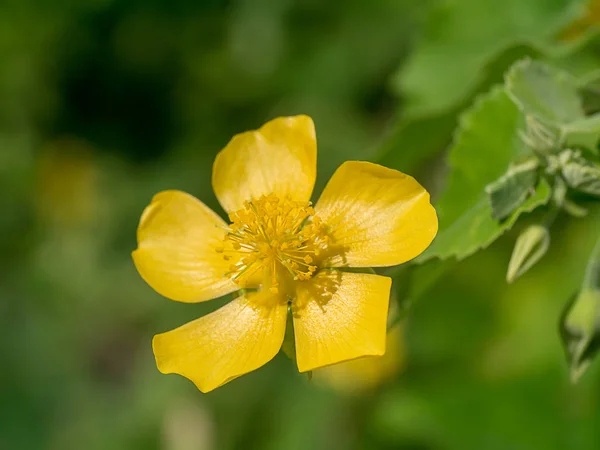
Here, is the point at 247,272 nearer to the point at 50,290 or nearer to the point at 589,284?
the point at 589,284

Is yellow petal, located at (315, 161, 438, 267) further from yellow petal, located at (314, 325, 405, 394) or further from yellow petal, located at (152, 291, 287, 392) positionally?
yellow petal, located at (314, 325, 405, 394)

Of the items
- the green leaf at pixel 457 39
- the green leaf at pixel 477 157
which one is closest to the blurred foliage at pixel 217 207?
the green leaf at pixel 457 39

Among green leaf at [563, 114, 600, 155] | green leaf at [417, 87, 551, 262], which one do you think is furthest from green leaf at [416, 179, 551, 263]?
green leaf at [563, 114, 600, 155]

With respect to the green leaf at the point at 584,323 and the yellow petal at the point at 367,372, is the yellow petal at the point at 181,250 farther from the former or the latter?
the yellow petal at the point at 367,372

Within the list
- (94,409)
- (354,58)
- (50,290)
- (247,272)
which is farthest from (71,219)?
(247,272)

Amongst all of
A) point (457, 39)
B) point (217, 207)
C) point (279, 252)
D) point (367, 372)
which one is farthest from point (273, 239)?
point (217, 207)

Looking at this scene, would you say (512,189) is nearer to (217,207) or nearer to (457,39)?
(457,39)
